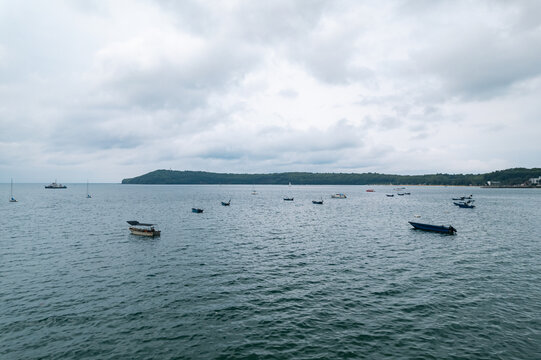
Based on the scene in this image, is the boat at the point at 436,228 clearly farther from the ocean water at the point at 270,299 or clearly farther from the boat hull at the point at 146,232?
the boat hull at the point at 146,232

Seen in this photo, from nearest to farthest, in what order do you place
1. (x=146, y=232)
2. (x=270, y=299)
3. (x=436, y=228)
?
(x=270, y=299) → (x=146, y=232) → (x=436, y=228)

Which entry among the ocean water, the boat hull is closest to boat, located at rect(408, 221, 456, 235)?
the ocean water

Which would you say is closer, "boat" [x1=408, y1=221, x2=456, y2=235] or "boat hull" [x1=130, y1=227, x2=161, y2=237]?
"boat hull" [x1=130, y1=227, x2=161, y2=237]

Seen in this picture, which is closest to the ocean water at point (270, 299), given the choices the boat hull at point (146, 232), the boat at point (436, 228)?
the boat hull at point (146, 232)

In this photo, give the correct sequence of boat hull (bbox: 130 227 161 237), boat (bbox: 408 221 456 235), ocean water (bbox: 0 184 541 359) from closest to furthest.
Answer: ocean water (bbox: 0 184 541 359)
boat hull (bbox: 130 227 161 237)
boat (bbox: 408 221 456 235)

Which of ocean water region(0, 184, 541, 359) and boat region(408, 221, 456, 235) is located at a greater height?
boat region(408, 221, 456, 235)

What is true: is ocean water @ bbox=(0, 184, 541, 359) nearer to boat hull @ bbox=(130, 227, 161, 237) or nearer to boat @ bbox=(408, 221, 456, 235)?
boat hull @ bbox=(130, 227, 161, 237)

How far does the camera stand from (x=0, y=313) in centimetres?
→ 2352

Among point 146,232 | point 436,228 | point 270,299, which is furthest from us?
point 436,228

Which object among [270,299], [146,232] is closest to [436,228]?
[270,299]

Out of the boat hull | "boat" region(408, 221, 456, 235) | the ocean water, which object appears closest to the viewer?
the ocean water

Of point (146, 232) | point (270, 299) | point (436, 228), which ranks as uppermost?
point (146, 232)

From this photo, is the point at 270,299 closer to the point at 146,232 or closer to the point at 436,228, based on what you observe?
the point at 146,232

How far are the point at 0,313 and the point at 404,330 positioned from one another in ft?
111
